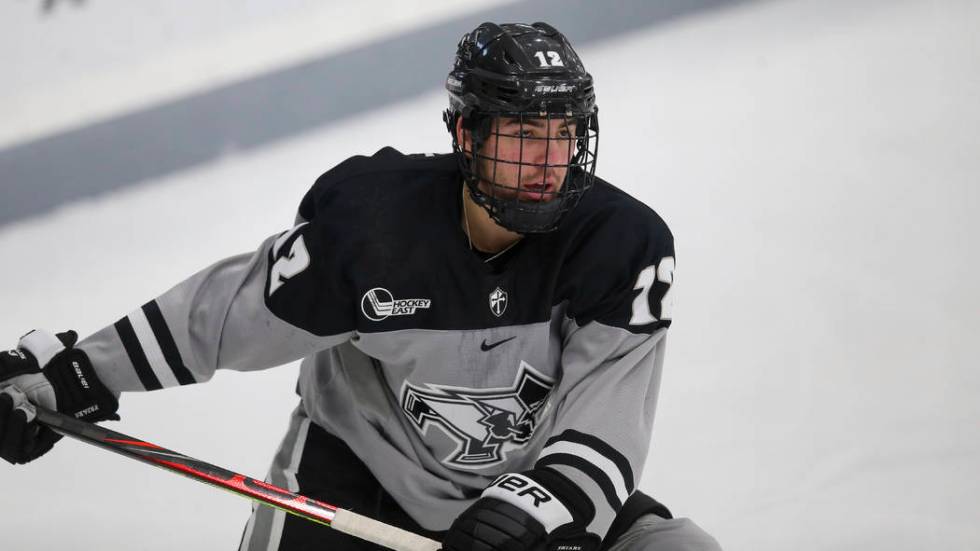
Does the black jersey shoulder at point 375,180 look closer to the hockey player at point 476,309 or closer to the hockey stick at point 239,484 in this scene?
the hockey player at point 476,309

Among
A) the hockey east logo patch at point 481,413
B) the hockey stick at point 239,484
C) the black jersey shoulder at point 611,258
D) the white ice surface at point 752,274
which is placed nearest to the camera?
the hockey stick at point 239,484

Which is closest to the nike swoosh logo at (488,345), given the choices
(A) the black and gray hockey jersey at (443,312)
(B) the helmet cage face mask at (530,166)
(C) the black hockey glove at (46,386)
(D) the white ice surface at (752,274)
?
(A) the black and gray hockey jersey at (443,312)

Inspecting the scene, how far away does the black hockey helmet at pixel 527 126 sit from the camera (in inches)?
71.7

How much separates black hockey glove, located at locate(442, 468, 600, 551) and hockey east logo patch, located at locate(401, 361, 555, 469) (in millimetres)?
236

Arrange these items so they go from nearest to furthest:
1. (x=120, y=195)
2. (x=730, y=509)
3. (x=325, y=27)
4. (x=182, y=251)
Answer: (x=730, y=509)
(x=182, y=251)
(x=120, y=195)
(x=325, y=27)

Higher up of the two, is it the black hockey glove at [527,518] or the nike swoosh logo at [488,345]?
the nike swoosh logo at [488,345]

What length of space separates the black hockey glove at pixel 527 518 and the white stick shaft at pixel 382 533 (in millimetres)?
61

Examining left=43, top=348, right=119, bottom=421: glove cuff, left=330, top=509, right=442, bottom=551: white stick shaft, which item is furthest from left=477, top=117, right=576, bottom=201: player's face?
left=43, top=348, right=119, bottom=421: glove cuff

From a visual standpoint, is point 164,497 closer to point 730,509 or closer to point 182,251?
point 182,251

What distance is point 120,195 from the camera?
3611 mm

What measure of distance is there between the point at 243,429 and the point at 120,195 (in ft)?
3.54

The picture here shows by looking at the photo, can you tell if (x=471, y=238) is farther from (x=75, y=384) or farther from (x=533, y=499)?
(x=75, y=384)

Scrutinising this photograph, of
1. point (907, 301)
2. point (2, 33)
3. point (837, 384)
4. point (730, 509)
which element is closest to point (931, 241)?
A: point (907, 301)

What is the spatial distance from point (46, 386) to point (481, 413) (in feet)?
2.22
